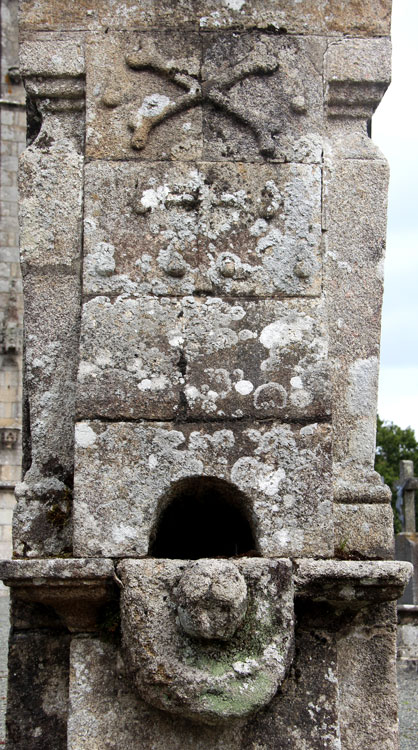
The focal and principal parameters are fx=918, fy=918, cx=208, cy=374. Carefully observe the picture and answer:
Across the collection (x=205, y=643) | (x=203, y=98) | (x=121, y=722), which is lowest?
(x=121, y=722)

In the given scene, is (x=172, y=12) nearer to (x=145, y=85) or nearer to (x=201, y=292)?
(x=145, y=85)

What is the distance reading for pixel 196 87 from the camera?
12.9 feet

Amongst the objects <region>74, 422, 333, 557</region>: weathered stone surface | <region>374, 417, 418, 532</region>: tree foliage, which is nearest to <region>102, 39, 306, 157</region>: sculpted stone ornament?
<region>74, 422, 333, 557</region>: weathered stone surface

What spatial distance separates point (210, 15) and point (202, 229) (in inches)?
38.5

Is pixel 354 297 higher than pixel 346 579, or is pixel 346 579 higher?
pixel 354 297

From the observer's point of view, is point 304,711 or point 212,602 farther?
point 304,711

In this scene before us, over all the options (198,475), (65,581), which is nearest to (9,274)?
(198,475)

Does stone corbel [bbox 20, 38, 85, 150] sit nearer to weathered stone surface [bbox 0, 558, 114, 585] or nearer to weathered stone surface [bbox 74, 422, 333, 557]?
weathered stone surface [bbox 74, 422, 333, 557]

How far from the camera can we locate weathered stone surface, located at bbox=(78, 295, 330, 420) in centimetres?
364

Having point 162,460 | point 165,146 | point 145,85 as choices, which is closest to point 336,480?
point 162,460

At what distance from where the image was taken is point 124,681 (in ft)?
11.4

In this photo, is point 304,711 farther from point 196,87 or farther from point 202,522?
point 196,87

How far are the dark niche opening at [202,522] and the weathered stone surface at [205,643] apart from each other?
268 mm

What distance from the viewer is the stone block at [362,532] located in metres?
3.77
